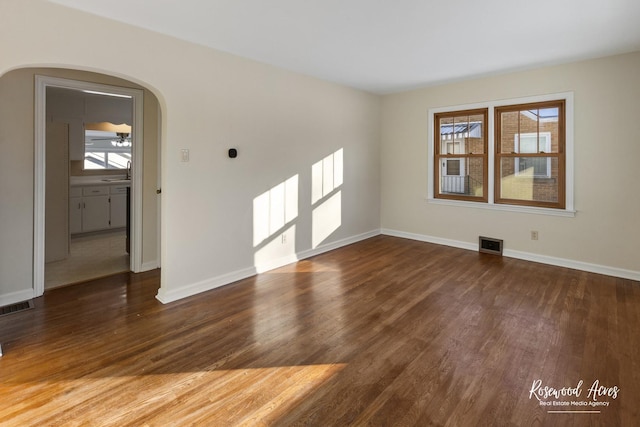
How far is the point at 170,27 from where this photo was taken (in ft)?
9.68

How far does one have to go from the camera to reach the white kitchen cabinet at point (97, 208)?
5.68 meters

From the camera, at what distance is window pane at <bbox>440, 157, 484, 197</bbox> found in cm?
511

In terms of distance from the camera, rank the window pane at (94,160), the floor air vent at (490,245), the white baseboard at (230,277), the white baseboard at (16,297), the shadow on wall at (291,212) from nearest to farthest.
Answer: the white baseboard at (16,297) → the white baseboard at (230,277) → the shadow on wall at (291,212) → the floor air vent at (490,245) → the window pane at (94,160)

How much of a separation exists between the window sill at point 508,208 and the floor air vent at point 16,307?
17.2 ft

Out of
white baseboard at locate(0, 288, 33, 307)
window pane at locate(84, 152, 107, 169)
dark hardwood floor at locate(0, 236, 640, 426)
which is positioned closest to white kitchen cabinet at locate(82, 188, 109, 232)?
window pane at locate(84, 152, 107, 169)

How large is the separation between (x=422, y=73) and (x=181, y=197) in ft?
11.5

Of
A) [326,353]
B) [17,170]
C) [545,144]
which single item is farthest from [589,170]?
[17,170]

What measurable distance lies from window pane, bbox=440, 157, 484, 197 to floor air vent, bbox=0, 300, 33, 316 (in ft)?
17.8

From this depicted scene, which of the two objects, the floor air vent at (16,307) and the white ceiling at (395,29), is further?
the floor air vent at (16,307)

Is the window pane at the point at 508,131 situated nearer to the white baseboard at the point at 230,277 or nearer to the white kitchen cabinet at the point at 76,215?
the white baseboard at the point at 230,277

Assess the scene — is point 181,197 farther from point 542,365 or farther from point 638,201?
point 638,201

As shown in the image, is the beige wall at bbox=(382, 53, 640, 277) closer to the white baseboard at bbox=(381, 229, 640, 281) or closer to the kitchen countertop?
the white baseboard at bbox=(381, 229, 640, 281)

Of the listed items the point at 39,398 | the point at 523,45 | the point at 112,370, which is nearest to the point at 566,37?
the point at 523,45

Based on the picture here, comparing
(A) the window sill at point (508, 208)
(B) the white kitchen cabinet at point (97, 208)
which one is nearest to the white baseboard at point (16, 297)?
(B) the white kitchen cabinet at point (97, 208)
